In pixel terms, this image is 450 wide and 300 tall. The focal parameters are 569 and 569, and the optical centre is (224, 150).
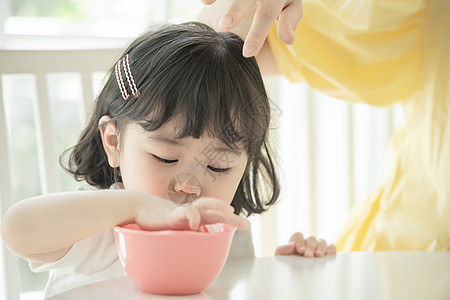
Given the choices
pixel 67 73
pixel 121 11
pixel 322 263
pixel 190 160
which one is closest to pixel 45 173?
pixel 67 73

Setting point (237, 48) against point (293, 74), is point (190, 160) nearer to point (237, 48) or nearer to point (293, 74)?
point (237, 48)

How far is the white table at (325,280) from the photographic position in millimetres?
650

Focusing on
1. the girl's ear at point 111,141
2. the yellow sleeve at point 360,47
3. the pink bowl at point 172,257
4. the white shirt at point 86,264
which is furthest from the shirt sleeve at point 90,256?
the yellow sleeve at point 360,47

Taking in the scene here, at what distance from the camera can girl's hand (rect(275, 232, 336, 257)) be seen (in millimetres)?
884

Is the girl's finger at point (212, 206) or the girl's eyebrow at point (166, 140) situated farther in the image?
the girl's eyebrow at point (166, 140)

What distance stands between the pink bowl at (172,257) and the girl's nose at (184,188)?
0.60 ft

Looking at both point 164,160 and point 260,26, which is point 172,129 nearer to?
point 164,160

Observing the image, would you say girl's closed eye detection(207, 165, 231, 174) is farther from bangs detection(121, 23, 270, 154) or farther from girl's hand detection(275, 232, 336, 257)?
girl's hand detection(275, 232, 336, 257)

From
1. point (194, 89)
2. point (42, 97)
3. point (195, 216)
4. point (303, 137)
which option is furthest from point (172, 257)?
A: point (303, 137)

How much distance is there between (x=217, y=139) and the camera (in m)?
0.84

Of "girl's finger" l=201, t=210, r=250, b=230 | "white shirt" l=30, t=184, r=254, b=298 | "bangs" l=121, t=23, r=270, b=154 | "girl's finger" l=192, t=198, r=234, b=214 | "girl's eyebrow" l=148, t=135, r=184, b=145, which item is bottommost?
"white shirt" l=30, t=184, r=254, b=298

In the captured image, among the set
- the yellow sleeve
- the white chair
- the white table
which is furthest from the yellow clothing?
the white chair

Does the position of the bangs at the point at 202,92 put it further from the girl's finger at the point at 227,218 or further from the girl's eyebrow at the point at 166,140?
the girl's finger at the point at 227,218

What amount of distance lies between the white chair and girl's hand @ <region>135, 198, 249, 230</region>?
59cm
